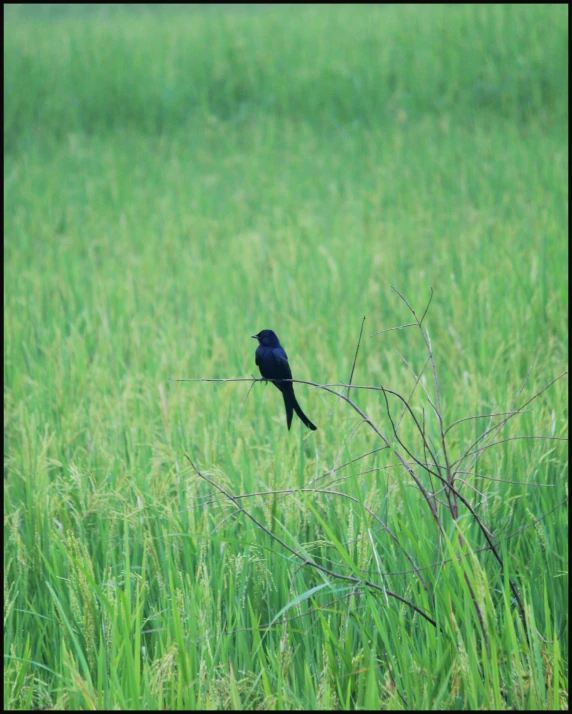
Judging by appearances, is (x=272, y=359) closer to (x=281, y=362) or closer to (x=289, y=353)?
(x=281, y=362)

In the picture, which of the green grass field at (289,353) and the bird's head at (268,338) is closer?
the bird's head at (268,338)

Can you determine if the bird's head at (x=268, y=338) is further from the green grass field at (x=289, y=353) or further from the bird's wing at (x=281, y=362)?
the green grass field at (x=289, y=353)

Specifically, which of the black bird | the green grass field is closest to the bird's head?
the black bird

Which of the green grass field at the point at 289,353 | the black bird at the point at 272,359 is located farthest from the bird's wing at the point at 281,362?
the green grass field at the point at 289,353

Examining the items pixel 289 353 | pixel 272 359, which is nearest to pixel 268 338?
pixel 272 359

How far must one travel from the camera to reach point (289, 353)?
293 centimetres

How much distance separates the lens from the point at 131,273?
427 cm

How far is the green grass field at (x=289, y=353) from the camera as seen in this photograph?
1.40 m

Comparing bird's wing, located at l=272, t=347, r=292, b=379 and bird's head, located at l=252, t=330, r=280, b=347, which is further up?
bird's head, located at l=252, t=330, r=280, b=347

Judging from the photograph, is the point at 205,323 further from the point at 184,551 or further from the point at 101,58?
the point at 101,58

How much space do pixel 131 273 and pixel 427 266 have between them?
5.99 feet

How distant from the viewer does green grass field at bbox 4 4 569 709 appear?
1401 mm

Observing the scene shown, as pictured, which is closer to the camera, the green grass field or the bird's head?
the bird's head

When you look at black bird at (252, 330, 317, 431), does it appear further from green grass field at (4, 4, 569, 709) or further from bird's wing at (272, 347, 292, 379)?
green grass field at (4, 4, 569, 709)
